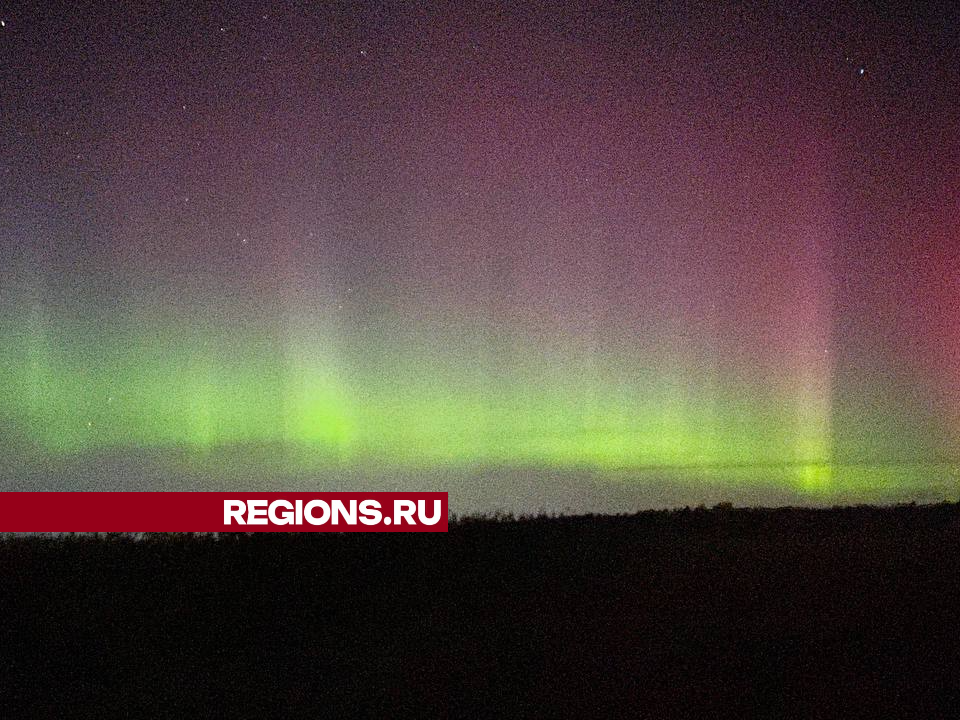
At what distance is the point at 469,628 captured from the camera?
38.2ft

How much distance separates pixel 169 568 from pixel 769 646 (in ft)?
28.1

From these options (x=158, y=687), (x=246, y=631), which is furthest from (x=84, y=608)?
(x=158, y=687)

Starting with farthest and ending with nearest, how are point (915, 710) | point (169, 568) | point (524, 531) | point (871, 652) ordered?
1. point (524, 531)
2. point (169, 568)
3. point (871, 652)
4. point (915, 710)

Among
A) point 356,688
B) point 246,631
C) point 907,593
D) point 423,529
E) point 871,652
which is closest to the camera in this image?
point 356,688

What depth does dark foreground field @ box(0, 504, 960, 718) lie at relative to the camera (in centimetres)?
884

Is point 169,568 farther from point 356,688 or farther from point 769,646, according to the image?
point 769,646

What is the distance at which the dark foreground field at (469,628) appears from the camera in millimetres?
8836

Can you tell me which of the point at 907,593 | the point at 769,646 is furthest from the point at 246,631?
the point at 907,593

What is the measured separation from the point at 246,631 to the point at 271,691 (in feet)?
8.25

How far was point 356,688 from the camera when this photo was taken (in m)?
9.30

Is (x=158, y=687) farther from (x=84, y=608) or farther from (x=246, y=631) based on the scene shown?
(x=84, y=608)

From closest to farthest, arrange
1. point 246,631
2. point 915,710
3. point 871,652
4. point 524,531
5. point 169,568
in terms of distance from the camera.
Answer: point 915,710
point 871,652
point 246,631
point 169,568
point 524,531

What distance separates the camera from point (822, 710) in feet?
27.1

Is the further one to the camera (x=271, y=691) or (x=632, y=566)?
(x=632, y=566)
